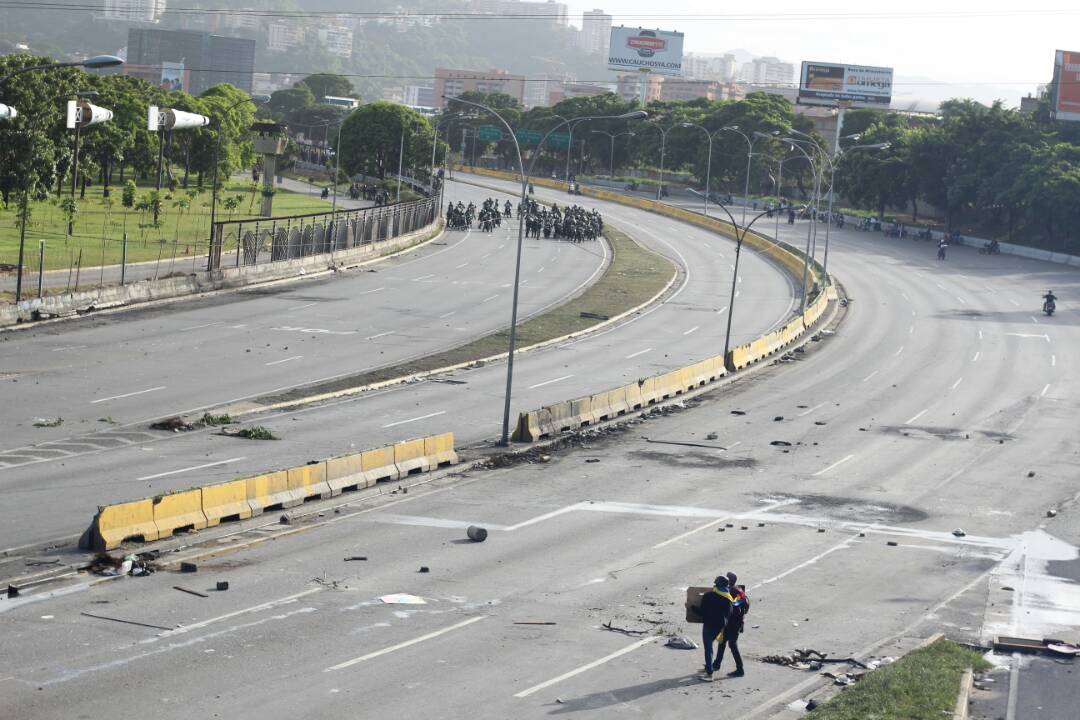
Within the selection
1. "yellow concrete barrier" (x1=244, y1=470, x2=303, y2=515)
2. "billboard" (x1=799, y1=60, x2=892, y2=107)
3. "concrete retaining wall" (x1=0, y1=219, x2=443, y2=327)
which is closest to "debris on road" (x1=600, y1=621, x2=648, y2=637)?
"yellow concrete barrier" (x1=244, y1=470, x2=303, y2=515)

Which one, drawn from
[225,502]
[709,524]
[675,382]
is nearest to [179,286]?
[675,382]

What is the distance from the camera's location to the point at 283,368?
4572cm

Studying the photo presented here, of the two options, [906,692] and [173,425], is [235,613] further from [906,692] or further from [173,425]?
[173,425]

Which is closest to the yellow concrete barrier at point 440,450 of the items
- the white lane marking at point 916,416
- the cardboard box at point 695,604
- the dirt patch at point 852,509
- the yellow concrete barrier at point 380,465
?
the yellow concrete barrier at point 380,465

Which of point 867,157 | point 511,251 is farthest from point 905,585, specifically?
point 867,157

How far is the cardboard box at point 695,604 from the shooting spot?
64.0 ft

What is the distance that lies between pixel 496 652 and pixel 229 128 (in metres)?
110

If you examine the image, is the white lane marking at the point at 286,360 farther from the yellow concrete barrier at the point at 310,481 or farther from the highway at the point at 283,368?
the yellow concrete barrier at the point at 310,481

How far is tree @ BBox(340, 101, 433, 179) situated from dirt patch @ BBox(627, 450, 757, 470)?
9145cm

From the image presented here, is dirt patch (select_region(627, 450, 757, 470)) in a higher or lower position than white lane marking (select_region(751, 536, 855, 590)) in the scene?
higher

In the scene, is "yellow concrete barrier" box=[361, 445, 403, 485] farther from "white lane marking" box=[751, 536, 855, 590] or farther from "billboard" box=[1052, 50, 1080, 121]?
"billboard" box=[1052, 50, 1080, 121]

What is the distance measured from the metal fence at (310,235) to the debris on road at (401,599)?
36.8m

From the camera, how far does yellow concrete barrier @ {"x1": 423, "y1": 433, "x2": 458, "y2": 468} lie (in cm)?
3366

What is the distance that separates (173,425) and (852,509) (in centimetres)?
1693
